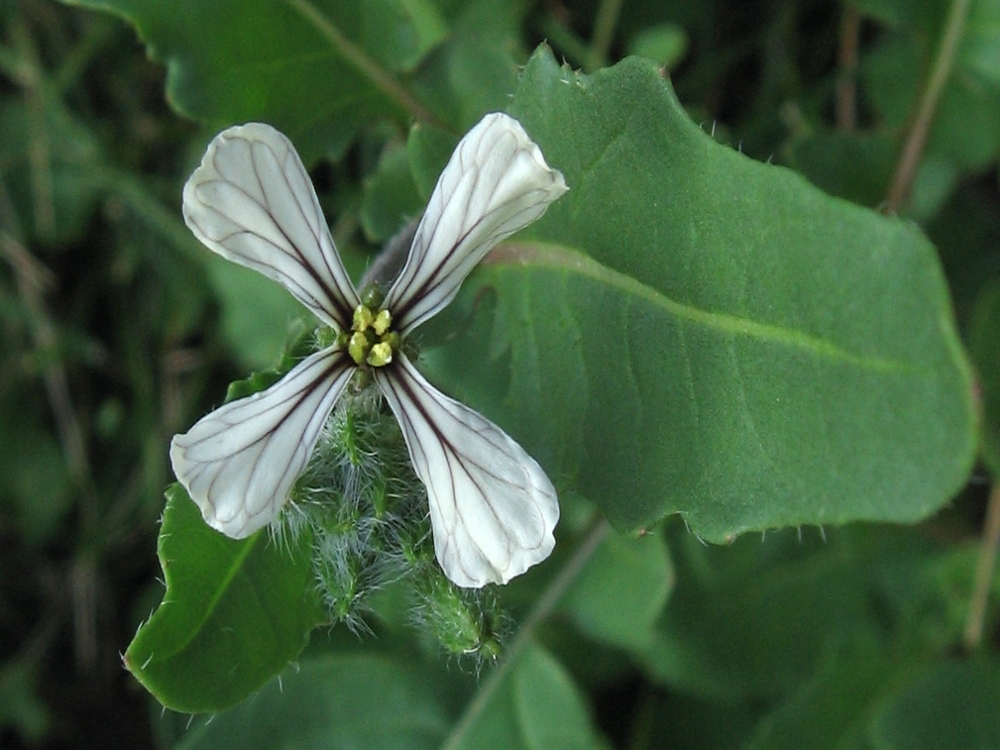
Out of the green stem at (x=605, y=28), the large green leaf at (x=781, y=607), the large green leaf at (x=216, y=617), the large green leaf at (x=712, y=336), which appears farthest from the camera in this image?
the green stem at (x=605, y=28)

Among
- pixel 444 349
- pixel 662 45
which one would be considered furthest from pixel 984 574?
pixel 444 349

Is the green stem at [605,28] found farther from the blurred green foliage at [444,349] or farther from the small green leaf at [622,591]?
the small green leaf at [622,591]

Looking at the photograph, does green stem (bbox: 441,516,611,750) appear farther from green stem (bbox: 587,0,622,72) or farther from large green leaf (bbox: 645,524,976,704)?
green stem (bbox: 587,0,622,72)

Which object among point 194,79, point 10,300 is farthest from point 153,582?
point 194,79

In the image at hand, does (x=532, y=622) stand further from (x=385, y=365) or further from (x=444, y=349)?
(x=385, y=365)

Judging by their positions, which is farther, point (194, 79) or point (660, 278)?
point (194, 79)

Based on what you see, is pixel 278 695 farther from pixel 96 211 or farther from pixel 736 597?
pixel 96 211

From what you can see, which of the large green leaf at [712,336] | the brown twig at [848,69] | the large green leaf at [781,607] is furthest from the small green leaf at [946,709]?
the brown twig at [848,69]
